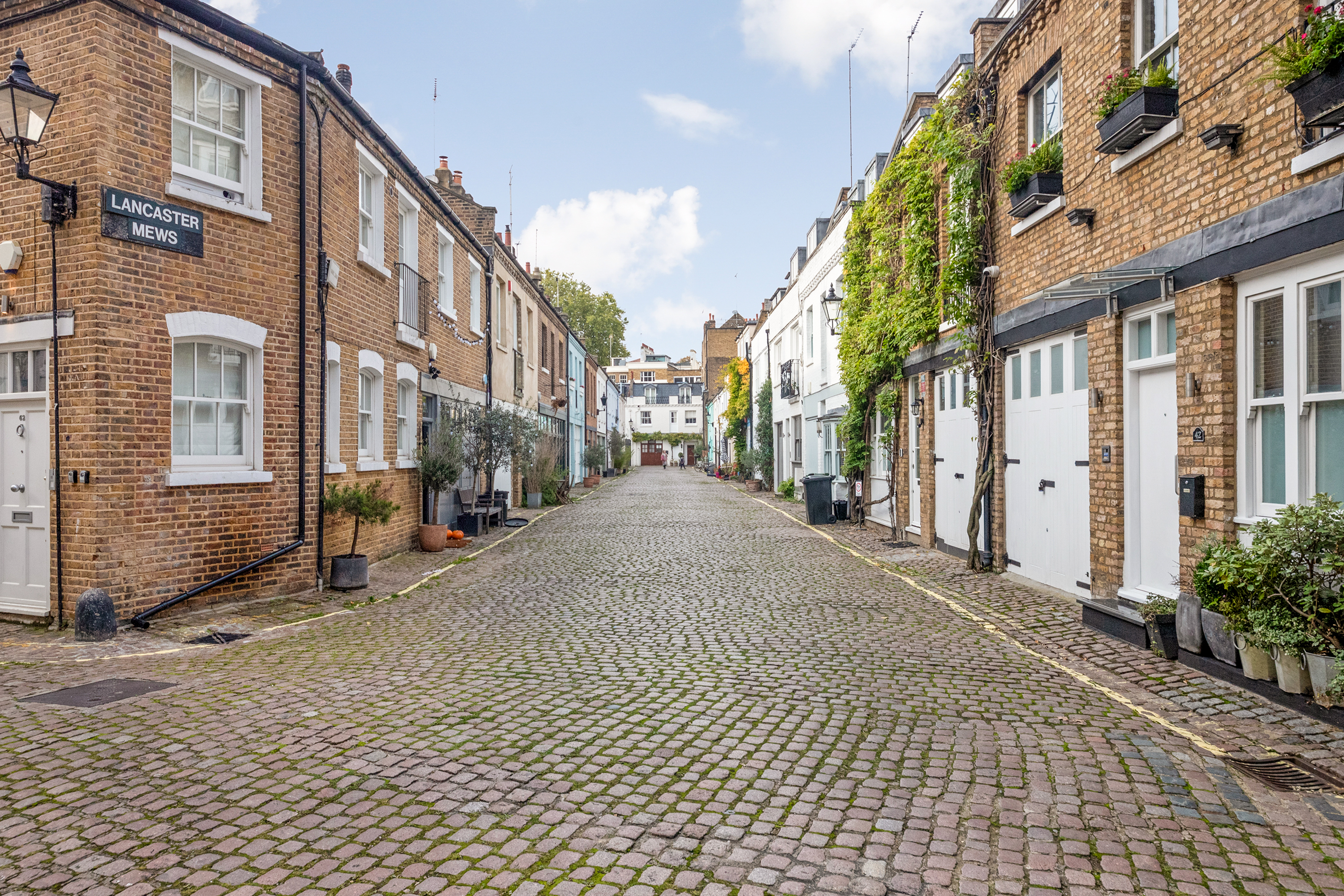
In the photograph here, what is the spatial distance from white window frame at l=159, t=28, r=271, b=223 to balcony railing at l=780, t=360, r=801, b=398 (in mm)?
18668

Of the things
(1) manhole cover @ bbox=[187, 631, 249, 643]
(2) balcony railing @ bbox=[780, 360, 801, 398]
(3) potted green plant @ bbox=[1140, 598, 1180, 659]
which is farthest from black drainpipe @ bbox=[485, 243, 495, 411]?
(3) potted green plant @ bbox=[1140, 598, 1180, 659]

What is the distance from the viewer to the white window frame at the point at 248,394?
326 inches

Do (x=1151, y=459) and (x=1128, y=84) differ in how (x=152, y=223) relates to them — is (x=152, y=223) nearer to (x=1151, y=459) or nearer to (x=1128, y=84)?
(x=1128, y=84)

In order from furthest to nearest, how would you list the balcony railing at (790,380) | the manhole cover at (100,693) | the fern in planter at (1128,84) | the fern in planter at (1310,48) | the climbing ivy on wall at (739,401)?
the climbing ivy on wall at (739,401) < the balcony railing at (790,380) < the fern in planter at (1128,84) < the manhole cover at (100,693) < the fern in planter at (1310,48)

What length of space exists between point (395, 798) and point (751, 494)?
2633cm

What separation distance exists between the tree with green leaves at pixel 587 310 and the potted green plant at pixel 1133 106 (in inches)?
2021

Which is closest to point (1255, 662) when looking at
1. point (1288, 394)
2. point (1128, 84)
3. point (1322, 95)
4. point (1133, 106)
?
point (1288, 394)

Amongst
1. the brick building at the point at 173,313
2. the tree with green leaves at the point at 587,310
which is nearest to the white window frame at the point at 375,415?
the brick building at the point at 173,313

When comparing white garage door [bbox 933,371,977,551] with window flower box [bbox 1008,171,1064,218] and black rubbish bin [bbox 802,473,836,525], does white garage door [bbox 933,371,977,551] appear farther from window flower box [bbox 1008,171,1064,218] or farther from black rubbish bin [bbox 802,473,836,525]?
black rubbish bin [bbox 802,473,836,525]

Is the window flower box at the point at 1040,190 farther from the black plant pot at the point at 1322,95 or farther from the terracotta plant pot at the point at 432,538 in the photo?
the terracotta plant pot at the point at 432,538

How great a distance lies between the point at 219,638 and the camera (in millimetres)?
7523

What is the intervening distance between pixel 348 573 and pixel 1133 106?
910cm

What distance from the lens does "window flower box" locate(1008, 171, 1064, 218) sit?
9.08 metres

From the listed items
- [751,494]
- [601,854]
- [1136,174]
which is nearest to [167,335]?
[601,854]
